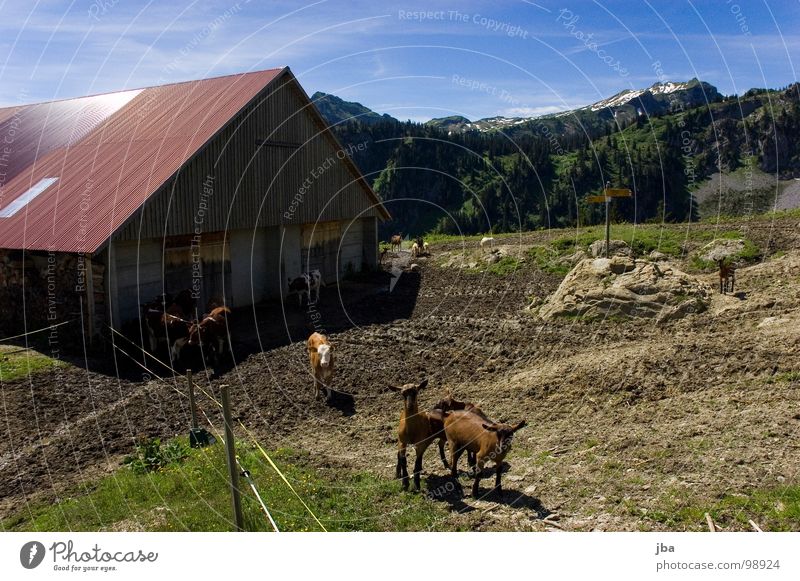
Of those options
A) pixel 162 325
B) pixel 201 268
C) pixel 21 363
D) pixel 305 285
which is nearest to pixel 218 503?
pixel 162 325

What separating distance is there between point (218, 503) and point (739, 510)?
649 centimetres

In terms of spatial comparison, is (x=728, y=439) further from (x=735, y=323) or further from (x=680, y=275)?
(x=680, y=275)

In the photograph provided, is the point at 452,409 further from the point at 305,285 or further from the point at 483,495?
the point at 305,285

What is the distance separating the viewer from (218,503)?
930cm

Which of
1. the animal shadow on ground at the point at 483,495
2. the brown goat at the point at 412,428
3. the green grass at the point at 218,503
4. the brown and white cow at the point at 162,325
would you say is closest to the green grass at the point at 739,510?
the animal shadow on ground at the point at 483,495

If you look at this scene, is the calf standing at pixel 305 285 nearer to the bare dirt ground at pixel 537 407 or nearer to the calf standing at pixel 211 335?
the bare dirt ground at pixel 537 407

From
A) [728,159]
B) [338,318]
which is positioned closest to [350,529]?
[338,318]

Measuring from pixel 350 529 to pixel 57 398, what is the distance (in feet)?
30.5

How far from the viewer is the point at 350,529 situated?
8539mm

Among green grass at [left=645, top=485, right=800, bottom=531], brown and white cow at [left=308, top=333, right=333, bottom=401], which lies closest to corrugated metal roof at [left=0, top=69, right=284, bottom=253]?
brown and white cow at [left=308, top=333, right=333, bottom=401]

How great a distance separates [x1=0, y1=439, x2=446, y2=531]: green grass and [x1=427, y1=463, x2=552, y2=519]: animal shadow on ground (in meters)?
0.25

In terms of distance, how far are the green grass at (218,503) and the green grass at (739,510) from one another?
273 centimetres

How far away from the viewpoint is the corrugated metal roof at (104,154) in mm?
19641

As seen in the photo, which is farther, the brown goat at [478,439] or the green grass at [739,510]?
the brown goat at [478,439]
